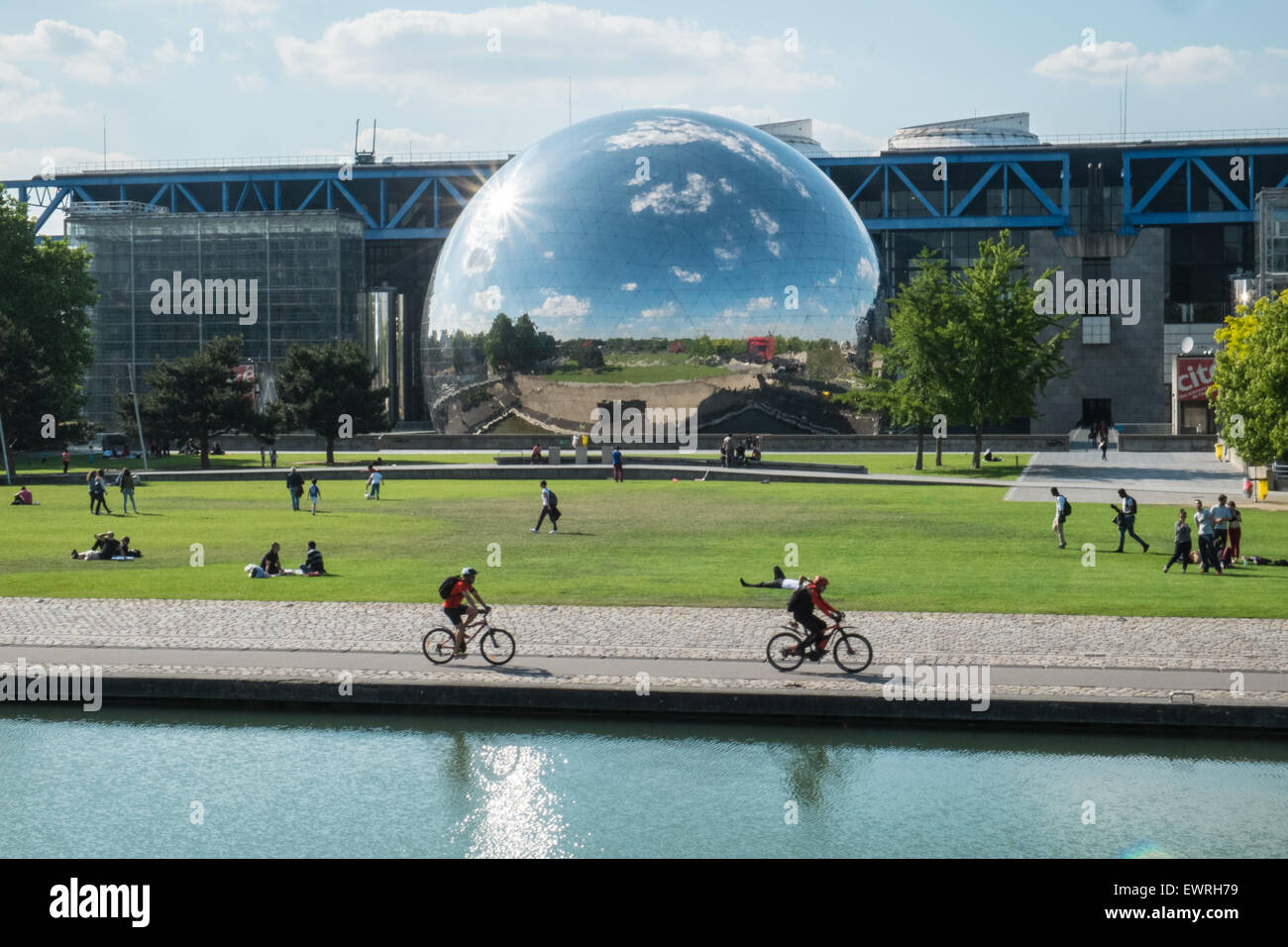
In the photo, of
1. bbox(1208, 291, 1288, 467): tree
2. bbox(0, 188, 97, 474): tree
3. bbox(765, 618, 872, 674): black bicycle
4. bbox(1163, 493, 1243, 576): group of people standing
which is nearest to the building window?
bbox(1208, 291, 1288, 467): tree

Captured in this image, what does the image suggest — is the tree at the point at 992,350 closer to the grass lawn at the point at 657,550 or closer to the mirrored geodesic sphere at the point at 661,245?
the grass lawn at the point at 657,550

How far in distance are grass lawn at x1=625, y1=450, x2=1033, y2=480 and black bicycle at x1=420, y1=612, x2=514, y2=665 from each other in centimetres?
3293

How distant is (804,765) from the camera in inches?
553

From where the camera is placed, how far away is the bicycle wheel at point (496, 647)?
55.5 ft

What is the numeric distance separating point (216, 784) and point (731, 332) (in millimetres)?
54474

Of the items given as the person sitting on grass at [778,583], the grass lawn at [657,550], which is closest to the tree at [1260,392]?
the grass lawn at [657,550]

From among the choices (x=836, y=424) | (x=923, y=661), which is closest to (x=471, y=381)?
(x=836, y=424)

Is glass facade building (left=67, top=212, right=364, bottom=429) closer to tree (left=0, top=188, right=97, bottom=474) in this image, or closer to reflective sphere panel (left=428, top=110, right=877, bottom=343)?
tree (left=0, top=188, right=97, bottom=474)

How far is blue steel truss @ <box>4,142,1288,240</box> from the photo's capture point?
89.9 metres

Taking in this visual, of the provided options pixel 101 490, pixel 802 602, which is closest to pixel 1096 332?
pixel 101 490

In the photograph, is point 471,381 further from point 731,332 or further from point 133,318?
point 133,318

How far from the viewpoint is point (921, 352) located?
5266cm

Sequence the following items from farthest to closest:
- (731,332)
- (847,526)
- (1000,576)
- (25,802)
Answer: (731,332)
(847,526)
(1000,576)
(25,802)

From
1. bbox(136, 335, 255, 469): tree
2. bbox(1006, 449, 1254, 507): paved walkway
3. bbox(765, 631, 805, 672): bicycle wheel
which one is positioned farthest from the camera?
bbox(136, 335, 255, 469): tree
